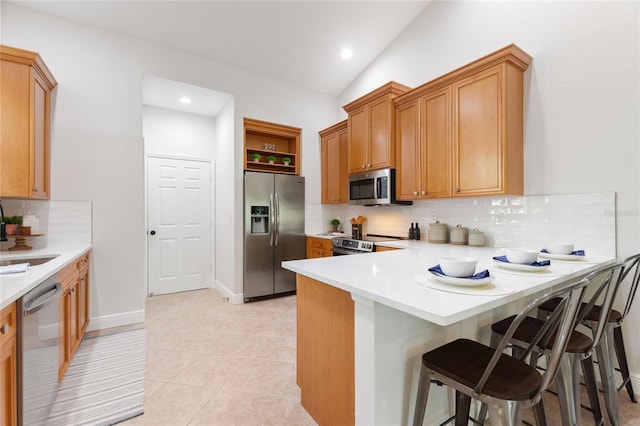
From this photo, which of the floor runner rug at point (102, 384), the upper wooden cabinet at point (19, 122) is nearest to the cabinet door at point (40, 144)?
the upper wooden cabinet at point (19, 122)

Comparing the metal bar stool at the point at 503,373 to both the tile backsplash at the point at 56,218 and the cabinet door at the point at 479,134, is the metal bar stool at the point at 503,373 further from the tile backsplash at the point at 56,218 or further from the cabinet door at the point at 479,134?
the tile backsplash at the point at 56,218

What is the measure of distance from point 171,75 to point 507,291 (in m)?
3.98

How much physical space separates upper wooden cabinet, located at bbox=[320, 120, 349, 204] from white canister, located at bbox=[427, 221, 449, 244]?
4.32 feet

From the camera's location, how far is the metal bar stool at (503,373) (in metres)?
0.98

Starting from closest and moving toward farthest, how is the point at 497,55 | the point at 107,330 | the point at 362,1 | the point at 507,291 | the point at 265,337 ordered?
the point at 507,291 < the point at 497,55 < the point at 265,337 < the point at 107,330 < the point at 362,1

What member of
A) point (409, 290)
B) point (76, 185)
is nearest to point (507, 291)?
point (409, 290)

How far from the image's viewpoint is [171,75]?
3.49m

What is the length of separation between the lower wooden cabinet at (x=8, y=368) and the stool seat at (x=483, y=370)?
165cm

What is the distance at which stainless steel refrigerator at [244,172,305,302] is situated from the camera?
13.0 ft

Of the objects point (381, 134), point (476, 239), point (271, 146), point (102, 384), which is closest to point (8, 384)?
point (102, 384)

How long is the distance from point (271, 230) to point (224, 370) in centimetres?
211

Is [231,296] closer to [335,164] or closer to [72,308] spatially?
[72,308]

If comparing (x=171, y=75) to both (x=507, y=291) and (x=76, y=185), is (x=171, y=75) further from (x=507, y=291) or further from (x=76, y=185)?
(x=507, y=291)

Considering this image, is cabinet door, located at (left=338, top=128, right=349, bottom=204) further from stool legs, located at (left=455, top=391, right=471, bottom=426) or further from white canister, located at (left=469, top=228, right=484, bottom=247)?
stool legs, located at (left=455, top=391, right=471, bottom=426)
